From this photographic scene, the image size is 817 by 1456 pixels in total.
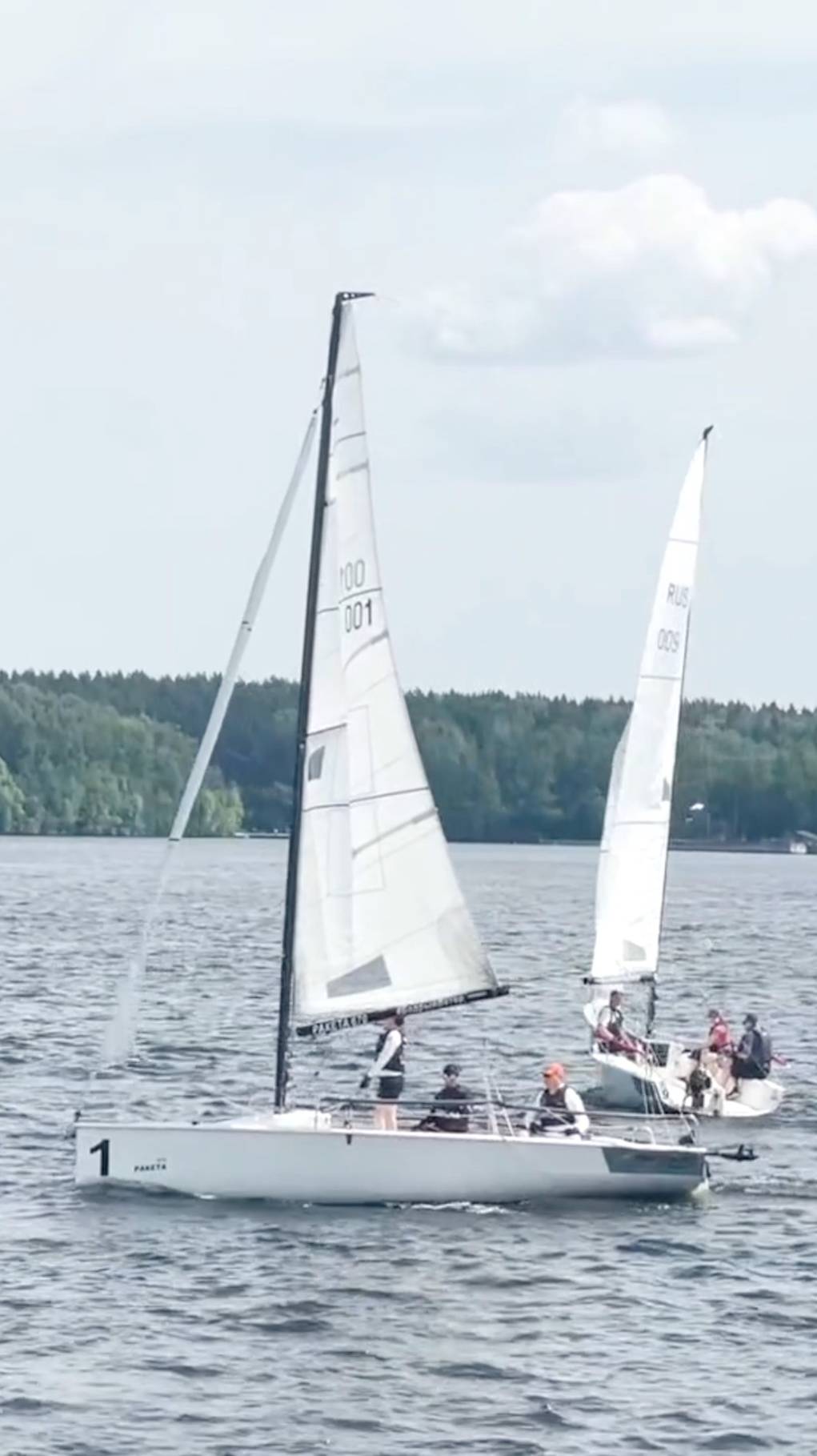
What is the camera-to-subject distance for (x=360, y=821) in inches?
1554

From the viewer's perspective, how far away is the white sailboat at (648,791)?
58.0 meters

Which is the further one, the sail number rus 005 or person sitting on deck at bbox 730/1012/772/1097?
person sitting on deck at bbox 730/1012/772/1097

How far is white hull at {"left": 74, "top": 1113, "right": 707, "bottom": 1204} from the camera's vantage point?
124ft

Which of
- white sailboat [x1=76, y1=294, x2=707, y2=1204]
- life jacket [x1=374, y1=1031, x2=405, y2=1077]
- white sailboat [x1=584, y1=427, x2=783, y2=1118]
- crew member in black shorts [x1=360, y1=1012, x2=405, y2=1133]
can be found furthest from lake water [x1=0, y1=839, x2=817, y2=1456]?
white sailboat [x1=584, y1=427, x2=783, y2=1118]

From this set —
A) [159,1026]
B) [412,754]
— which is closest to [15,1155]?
Result: [412,754]

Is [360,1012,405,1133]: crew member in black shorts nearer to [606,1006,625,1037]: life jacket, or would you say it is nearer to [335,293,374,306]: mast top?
[335,293,374,306]: mast top

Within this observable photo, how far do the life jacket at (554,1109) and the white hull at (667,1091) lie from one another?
9.03 meters

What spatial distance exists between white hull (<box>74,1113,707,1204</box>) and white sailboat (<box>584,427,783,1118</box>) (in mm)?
17856

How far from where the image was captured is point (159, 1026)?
68.4 m

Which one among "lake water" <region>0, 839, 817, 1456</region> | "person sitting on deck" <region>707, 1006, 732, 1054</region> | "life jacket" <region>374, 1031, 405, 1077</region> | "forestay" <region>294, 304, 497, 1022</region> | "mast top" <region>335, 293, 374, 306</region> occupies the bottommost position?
"lake water" <region>0, 839, 817, 1456</region>

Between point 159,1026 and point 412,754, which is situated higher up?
point 412,754

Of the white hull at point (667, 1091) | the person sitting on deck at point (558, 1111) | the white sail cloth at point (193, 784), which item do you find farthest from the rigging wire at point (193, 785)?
the white hull at point (667, 1091)

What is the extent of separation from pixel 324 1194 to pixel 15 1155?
295 inches

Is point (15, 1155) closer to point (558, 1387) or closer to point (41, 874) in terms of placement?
point (558, 1387)
